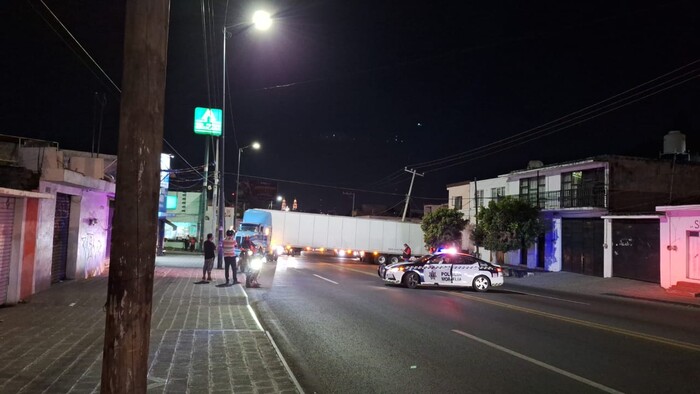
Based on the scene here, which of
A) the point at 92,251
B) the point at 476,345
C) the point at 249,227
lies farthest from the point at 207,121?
the point at 476,345

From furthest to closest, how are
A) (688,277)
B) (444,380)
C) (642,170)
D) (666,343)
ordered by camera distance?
(642,170) < (688,277) < (666,343) < (444,380)

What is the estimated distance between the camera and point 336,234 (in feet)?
136

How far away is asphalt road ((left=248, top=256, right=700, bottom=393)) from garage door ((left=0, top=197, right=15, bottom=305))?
5.45 meters

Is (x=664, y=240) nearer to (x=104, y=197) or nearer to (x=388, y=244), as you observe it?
(x=388, y=244)

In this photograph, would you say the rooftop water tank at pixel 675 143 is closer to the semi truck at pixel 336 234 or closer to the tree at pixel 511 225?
the tree at pixel 511 225

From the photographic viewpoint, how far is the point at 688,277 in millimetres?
22969

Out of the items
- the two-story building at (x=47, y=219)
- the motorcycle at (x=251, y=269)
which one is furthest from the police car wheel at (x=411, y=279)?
the two-story building at (x=47, y=219)

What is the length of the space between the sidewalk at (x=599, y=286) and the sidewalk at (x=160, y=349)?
16.9m

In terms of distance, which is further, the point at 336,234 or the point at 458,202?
the point at 458,202

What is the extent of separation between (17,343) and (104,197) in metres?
12.5

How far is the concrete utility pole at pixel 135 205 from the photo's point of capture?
3273 millimetres

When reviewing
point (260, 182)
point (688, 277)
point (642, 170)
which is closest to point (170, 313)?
point (688, 277)

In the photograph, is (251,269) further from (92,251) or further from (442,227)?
(442,227)

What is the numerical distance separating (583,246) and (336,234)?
18168 millimetres
